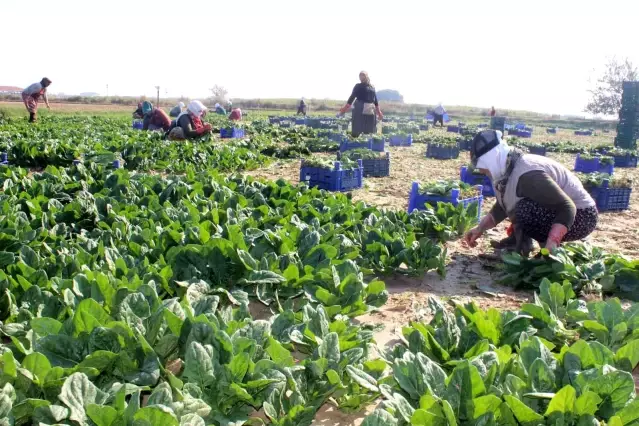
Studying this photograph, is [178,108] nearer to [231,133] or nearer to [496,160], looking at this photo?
[231,133]

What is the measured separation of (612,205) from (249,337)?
778cm

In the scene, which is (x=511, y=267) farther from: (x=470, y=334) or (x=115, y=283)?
(x=115, y=283)

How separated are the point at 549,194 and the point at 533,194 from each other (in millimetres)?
134

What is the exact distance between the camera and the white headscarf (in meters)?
4.94

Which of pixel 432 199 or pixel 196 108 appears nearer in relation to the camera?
pixel 432 199

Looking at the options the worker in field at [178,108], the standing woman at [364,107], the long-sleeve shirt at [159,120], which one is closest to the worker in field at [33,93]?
the worker in field at [178,108]

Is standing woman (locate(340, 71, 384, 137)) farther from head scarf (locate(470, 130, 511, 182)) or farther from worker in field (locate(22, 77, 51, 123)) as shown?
worker in field (locate(22, 77, 51, 123))

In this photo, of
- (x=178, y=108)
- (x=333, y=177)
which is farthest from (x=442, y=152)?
(x=178, y=108)

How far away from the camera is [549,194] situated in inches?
189

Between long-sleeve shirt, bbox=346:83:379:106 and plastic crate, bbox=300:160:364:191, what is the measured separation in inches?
167

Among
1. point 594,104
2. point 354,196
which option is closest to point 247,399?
point 354,196

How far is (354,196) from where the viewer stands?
925 centimetres

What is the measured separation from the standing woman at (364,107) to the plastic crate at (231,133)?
5.36m

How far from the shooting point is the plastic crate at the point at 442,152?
52.3ft
